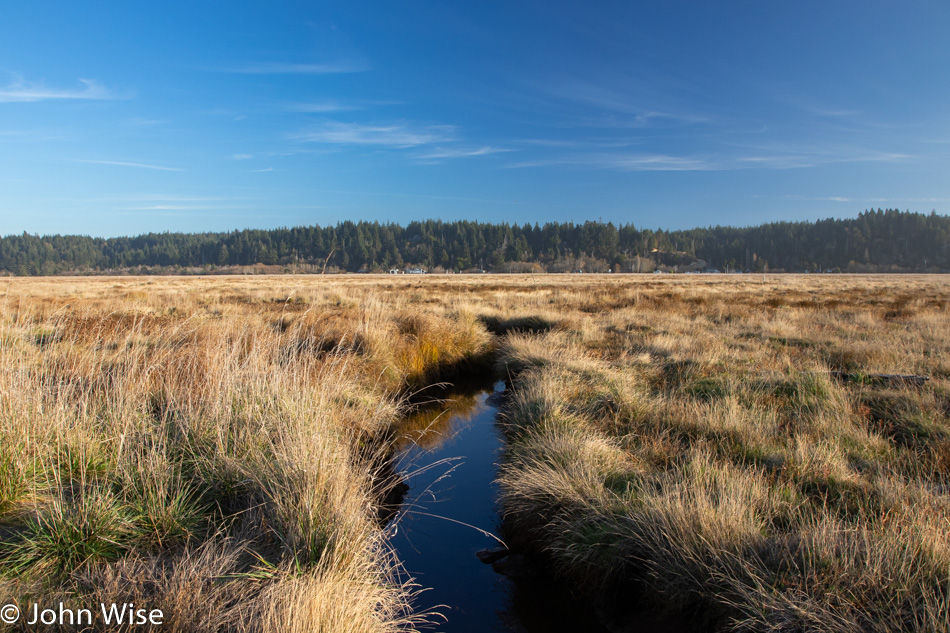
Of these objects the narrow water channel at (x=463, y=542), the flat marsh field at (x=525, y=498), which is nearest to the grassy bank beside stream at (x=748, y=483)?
the flat marsh field at (x=525, y=498)

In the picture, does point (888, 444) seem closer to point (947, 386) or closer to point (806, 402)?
point (806, 402)

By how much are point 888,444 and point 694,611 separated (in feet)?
11.5

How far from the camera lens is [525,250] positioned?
111812 mm

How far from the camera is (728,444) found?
5.07 meters

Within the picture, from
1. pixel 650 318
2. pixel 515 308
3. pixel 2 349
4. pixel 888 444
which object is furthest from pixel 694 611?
pixel 515 308

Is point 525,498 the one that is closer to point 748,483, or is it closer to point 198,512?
point 748,483

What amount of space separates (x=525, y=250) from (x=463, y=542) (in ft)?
359

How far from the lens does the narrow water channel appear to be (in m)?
3.61

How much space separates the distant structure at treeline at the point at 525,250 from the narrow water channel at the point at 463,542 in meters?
92.5
